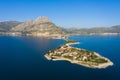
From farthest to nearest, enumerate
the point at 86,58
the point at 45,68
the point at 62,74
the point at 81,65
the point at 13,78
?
the point at 86,58, the point at 81,65, the point at 45,68, the point at 62,74, the point at 13,78

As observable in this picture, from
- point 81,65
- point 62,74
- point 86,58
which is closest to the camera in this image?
point 62,74

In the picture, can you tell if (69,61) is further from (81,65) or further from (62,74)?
(62,74)

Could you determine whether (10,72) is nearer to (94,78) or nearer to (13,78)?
(13,78)

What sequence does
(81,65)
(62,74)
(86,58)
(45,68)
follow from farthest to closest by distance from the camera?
(86,58)
(81,65)
(45,68)
(62,74)

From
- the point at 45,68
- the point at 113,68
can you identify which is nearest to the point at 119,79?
the point at 113,68

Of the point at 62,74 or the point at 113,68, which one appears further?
the point at 113,68

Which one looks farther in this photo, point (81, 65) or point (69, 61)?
point (69, 61)

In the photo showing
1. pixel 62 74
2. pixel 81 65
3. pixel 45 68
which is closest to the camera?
pixel 62 74

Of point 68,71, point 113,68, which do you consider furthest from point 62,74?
point 113,68

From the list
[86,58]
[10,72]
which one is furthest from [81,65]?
[10,72]
